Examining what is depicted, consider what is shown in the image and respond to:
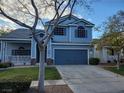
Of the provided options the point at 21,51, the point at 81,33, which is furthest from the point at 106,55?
the point at 21,51

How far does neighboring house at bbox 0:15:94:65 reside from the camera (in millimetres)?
32344

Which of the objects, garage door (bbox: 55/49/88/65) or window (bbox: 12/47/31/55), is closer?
garage door (bbox: 55/49/88/65)

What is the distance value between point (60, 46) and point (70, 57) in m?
2.15

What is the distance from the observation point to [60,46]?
3300 centimetres

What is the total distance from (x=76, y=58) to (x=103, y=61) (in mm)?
4592

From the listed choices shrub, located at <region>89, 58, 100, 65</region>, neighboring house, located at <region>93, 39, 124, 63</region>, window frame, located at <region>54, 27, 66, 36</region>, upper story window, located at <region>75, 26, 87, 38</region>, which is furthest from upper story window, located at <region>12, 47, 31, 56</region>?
neighboring house, located at <region>93, 39, 124, 63</region>

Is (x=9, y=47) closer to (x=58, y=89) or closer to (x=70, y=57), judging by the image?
(x=70, y=57)

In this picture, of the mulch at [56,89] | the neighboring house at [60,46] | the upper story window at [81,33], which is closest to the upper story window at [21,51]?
the neighboring house at [60,46]

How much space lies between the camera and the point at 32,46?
31844 millimetres

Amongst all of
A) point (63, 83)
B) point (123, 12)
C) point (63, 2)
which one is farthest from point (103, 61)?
point (63, 2)

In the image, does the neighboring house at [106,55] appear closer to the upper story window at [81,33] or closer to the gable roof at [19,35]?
the upper story window at [81,33]

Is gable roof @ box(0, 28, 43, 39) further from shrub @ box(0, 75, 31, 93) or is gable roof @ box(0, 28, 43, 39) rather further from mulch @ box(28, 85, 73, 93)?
shrub @ box(0, 75, 31, 93)

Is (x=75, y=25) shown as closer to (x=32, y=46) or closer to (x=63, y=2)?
(x=32, y=46)

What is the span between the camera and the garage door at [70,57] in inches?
1299
